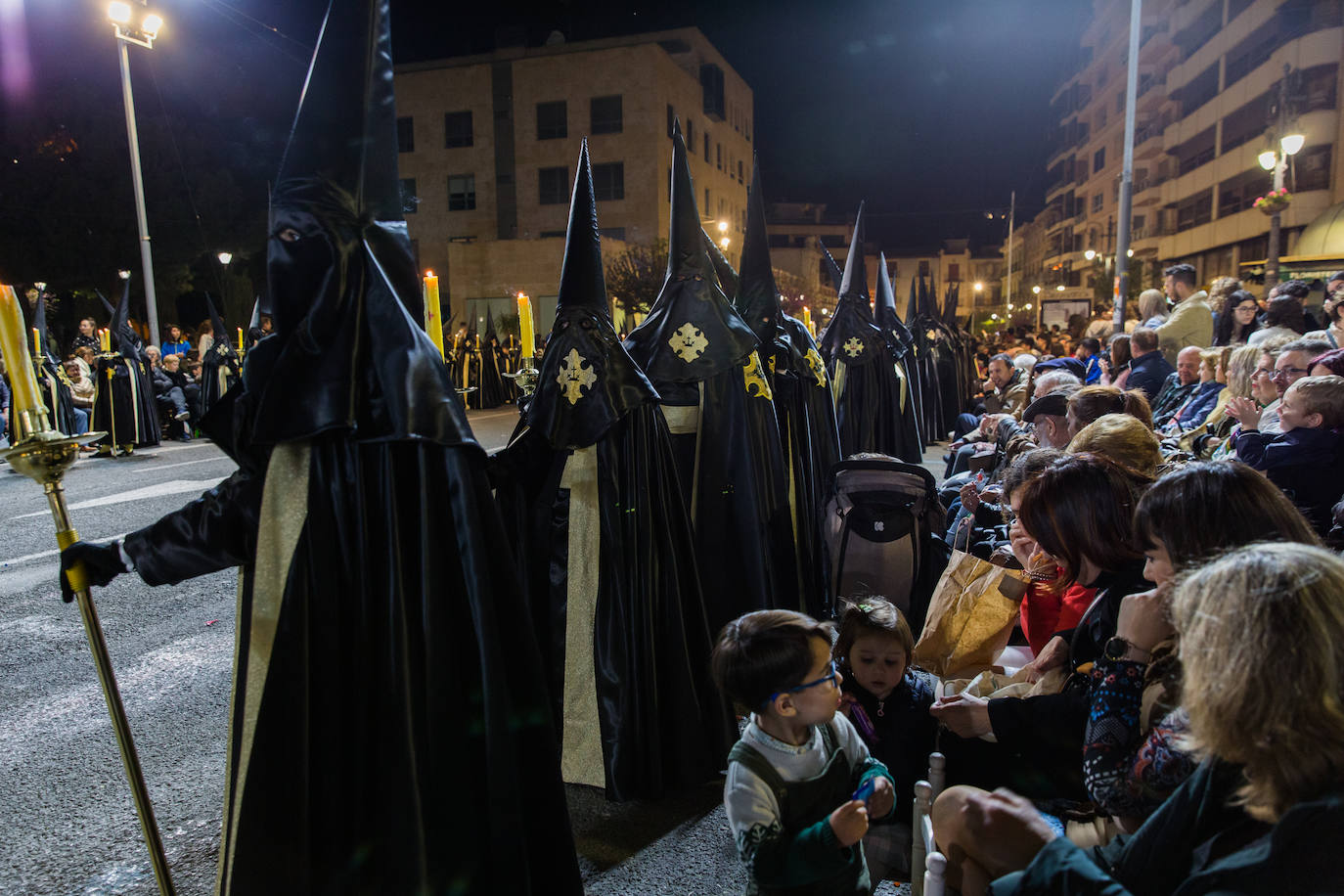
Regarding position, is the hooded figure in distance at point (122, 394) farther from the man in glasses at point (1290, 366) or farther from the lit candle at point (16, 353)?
the man in glasses at point (1290, 366)

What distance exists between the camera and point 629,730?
136 inches

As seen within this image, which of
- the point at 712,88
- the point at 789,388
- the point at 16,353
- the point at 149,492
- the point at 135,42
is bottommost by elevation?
the point at 149,492

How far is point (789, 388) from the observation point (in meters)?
5.58

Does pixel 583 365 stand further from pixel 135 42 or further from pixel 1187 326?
pixel 135 42

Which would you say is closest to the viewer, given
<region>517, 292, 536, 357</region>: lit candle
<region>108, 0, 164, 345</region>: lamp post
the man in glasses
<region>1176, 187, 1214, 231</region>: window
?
<region>517, 292, 536, 357</region>: lit candle

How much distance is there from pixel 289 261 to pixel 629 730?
7.16ft

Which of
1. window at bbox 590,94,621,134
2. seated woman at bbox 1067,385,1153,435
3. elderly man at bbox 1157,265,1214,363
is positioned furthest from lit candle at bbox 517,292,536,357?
window at bbox 590,94,621,134

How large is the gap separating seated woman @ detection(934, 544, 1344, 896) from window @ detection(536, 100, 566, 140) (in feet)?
141

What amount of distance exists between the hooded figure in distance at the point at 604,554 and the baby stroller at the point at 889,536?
145cm

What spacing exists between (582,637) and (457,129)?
144 feet

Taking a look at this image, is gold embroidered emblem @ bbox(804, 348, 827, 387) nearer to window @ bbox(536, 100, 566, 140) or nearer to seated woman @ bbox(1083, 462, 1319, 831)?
seated woman @ bbox(1083, 462, 1319, 831)

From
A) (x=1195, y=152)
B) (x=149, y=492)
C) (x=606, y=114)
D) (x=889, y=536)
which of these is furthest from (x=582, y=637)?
(x=1195, y=152)

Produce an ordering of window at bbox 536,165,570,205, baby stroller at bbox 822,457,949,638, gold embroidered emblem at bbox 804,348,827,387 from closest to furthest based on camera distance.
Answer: baby stroller at bbox 822,457,949,638, gold embroidered emblem at bbox 804,348,827,387, window at bbox 536,165,570,205

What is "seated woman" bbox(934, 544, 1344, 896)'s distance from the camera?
129 cm
